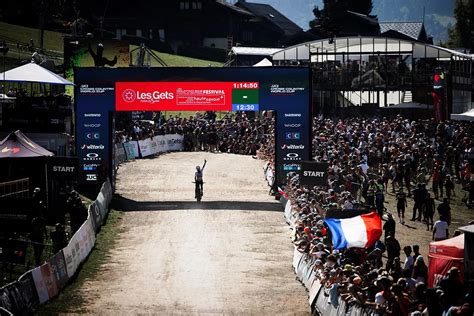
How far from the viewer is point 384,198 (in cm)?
3931

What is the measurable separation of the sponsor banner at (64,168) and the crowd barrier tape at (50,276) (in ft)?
3.98

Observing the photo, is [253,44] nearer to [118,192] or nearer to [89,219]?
[118,192]

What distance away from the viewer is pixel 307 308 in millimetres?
23547

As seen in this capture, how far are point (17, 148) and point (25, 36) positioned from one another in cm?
4436

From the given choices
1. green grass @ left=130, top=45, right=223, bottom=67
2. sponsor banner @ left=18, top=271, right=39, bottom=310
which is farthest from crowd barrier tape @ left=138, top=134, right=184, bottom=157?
sponsor banner @ left=18, top=271, right=39, bottom=310

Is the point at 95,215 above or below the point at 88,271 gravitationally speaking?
above

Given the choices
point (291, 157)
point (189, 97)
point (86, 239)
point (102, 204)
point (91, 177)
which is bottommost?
point (86, 239)

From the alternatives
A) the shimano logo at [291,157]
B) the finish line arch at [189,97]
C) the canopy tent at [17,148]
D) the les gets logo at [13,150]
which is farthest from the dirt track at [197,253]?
the les gets logo at [13,150]

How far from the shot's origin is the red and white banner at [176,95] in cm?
3859

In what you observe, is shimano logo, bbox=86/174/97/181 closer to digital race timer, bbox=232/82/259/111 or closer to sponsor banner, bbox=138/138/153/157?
digital race timer, bbox=232/82/259/111

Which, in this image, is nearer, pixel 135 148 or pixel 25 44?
pixel 135 148

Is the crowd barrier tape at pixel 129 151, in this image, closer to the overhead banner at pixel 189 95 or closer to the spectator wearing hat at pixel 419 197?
the overhead banner at pixel 189 95

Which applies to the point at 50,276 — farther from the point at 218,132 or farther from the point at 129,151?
the point at 218,132

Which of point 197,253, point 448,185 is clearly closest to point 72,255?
point 197,253
